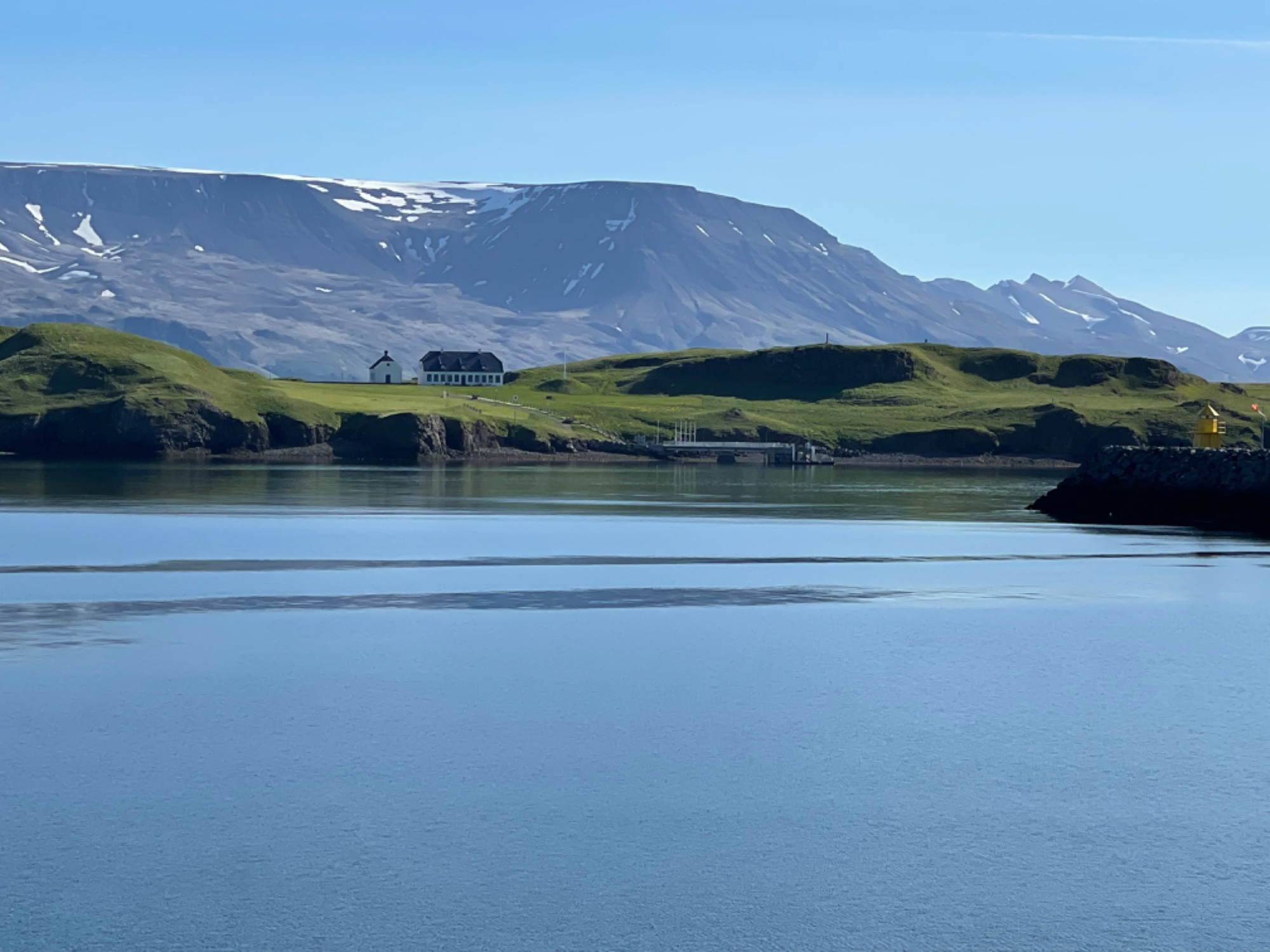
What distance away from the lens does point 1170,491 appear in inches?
3600

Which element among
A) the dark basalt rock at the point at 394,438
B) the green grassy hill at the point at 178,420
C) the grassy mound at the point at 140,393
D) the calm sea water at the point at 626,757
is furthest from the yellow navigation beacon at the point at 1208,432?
the grassy mound at the point at 140,393

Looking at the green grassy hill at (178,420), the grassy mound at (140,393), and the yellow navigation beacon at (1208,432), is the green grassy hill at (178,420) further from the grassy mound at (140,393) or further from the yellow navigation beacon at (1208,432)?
the yellow navigation beacon at (1208,432)

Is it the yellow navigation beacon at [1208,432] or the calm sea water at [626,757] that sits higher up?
the yellow navigation beacon at [1208,432]

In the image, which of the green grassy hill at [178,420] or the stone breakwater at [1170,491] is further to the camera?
the green grassy hill at [178,420]

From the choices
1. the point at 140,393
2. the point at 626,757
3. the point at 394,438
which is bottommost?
the point at 626,757

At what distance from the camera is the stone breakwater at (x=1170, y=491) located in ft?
285

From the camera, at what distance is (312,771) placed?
24.8 metres

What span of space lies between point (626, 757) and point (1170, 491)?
2846 inches

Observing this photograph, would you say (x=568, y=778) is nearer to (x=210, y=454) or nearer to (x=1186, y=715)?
(x=1186, y=715)

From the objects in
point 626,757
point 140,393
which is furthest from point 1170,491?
point 140,393

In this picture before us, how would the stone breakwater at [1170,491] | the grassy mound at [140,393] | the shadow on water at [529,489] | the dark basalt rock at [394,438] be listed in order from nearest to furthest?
1. the stone breakwater at [1170,491]
2. the shadow on water at [529,489]
3. the dark basalt rock at [394,438]
4. the grassy mound at [140,393]

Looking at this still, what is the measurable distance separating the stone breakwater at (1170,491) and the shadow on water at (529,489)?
3.99 meters

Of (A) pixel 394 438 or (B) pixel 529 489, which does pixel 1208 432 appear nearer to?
(B) pixel 529 489

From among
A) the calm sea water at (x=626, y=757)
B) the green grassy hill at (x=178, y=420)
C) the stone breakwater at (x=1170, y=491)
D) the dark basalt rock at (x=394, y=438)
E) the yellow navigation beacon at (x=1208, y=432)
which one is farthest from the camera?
the green grassy hill at (x=178, y=420)
